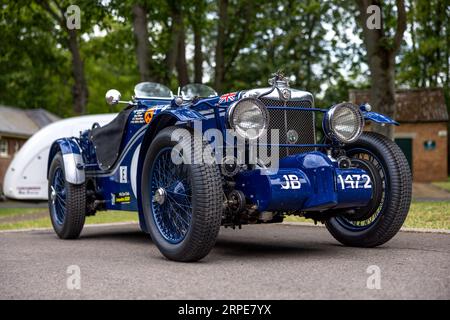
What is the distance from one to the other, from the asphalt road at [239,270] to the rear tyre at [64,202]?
1.49 ft

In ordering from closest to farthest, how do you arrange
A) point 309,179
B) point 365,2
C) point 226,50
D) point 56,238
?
point 309,179
point 56,238
point 365,2
point 226,50

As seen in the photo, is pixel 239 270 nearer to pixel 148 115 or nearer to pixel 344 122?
pixel 344 122

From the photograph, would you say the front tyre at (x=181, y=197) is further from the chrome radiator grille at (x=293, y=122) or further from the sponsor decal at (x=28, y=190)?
the sponsor decal at (x=28, y=190)

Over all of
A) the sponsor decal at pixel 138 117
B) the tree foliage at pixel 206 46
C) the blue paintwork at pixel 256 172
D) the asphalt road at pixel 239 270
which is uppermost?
the tree foliage at pixel 206 46

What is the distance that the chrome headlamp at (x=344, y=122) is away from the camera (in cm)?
653

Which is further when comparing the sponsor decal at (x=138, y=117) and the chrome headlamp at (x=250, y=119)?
the sponsor decal at (x=138, y=117)

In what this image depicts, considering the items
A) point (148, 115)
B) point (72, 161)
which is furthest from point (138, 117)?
point (72, 161)

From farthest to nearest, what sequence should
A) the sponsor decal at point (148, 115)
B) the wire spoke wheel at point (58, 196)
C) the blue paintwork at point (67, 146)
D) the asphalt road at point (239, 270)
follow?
the wire spoke wheel at point (58, 196)
the blue paintwork at point (67, 146)
the sponsor decal at point (148, 115)
the asphalt road at point (239, 270)

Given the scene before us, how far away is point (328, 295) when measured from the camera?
430 centimetres

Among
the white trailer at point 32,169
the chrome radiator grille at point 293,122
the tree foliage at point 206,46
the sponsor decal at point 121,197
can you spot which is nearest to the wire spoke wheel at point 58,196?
the sponsor decal at point 121,197

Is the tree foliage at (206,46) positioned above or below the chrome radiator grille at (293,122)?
above
